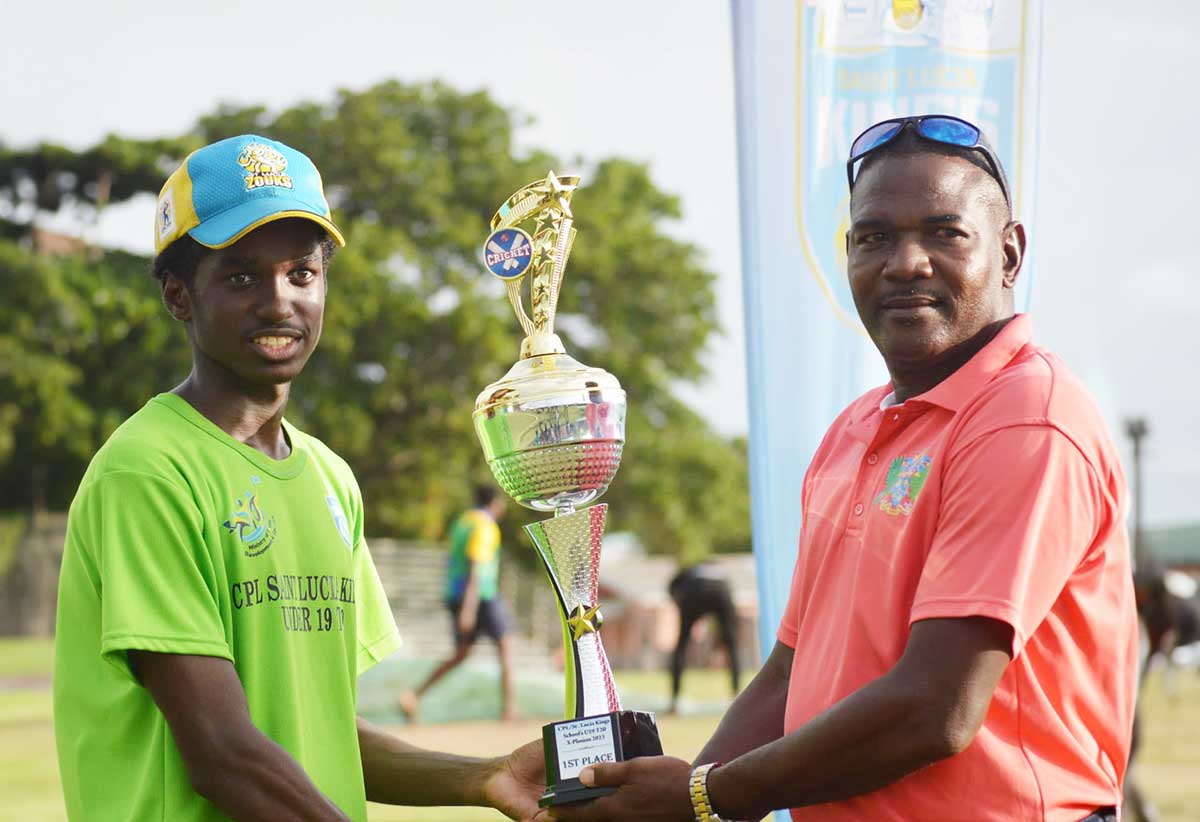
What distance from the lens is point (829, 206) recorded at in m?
4.07

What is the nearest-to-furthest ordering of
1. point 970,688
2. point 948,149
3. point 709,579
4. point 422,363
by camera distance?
point 970,688
point 948,149
point 709,579
point 422,363

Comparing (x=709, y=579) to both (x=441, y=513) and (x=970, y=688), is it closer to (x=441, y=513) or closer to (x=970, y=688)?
(x=970, y=688)

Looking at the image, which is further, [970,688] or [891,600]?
[891,600]

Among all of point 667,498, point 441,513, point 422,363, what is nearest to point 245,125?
point 422,363

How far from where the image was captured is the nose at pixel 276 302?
2555 mm

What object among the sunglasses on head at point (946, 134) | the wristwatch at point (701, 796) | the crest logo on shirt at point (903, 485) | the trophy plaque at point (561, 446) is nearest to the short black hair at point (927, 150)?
the sunglasses on head at point (946, 134)

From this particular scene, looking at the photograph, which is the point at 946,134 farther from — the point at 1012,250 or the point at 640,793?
the point at 640,793

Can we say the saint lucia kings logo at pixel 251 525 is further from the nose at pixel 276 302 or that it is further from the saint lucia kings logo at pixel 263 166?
the saint lucia kings logo at pixel 263 166

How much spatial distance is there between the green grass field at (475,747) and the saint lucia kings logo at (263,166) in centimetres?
381

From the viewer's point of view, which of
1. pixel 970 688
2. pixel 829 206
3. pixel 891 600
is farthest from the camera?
pixel 829 206

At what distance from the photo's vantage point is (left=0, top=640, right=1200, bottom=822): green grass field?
7793 mm

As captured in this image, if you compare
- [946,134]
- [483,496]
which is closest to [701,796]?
[946,134]

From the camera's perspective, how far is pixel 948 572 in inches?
86.9

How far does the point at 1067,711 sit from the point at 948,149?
0.98 metres
